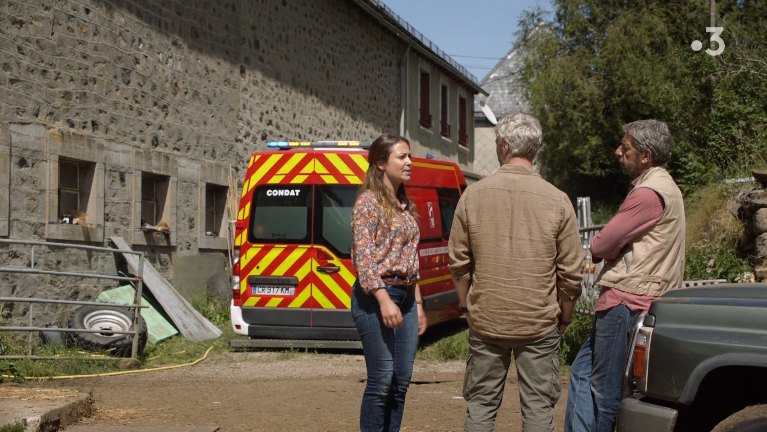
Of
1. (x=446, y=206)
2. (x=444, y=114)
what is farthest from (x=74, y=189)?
(x=444, y=114)

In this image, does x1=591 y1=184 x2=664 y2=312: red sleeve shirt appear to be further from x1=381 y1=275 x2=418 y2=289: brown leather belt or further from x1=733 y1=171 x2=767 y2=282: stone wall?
x1=733 y1=171 x2=767 y2=282: stone wall

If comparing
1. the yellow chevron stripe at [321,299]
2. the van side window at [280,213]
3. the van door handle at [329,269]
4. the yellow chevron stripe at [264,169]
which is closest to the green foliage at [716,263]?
the van door handle at [329,269]

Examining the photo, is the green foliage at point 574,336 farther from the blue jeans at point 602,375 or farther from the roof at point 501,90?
the roof at point 501,90

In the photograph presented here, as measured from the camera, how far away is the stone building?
1114 centimetres

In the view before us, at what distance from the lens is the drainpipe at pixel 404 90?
81.3 ft

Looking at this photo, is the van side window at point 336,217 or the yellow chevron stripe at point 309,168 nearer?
the van side window at point 336,217

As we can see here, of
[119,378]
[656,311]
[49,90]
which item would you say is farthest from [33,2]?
[656,311]

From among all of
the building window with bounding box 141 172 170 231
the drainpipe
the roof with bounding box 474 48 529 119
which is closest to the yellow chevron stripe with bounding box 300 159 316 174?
the building window with bounding box 141 172 170 231

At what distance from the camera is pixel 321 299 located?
1120cm

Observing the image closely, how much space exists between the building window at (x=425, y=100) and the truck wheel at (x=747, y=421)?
886 inches

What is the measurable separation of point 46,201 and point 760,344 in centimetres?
901

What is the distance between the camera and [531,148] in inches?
187

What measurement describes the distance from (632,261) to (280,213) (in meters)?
6.80

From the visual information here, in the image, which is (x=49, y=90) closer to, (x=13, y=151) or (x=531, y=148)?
(x=13, y=151)
